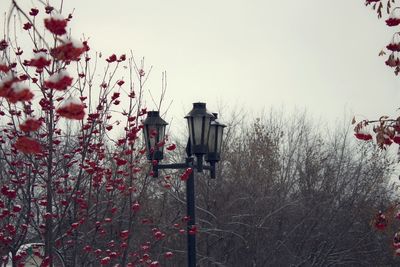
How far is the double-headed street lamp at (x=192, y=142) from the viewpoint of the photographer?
8961 mm

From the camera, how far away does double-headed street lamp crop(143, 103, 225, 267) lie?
29.4 ft

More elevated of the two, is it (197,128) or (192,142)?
(197,128)

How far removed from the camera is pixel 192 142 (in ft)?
30.1

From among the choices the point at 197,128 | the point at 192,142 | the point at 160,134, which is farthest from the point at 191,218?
the point at 160,134

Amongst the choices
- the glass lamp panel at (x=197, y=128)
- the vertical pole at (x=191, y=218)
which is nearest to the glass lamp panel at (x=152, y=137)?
the glass lamp panel at (x=197, y=128)

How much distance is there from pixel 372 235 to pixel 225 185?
27.1ft

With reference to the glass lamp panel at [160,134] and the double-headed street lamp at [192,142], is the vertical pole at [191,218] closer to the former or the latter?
the double-headed street lamp at [192,142]

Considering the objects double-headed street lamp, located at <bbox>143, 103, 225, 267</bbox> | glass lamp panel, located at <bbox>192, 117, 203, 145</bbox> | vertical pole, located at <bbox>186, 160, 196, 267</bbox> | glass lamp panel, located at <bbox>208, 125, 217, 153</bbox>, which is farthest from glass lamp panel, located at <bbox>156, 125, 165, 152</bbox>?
vertical pole, located at <bbox>186, 160, 196, 267</bbox>

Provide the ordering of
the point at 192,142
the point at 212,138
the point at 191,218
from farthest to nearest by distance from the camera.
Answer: the point at 212,138, the point at 192,142, the point at 191,218

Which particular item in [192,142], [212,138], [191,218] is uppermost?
[212,138]

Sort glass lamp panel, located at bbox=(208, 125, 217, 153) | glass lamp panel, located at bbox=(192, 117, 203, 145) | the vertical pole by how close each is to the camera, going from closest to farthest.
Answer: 1. the vertical pole
2. glass lamp panel, located at bbox=(192, 117, 203, 145)
3. glass lamp panel, located at bbox=(208, 125, 217, 153)

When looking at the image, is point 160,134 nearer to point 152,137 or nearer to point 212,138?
point 152,137

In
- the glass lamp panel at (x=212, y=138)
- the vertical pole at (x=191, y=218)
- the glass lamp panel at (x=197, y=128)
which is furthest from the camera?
the glass lamp panel at (x=212, y=138)

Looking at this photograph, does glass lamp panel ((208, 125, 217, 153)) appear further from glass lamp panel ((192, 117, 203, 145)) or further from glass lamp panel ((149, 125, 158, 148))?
glass lamp panel ((149, 125, 158, 148))
